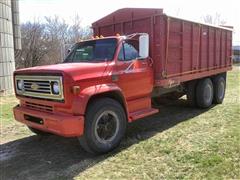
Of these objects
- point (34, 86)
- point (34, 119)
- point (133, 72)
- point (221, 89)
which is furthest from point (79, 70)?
point (221, 89)

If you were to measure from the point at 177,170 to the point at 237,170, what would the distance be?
2.82 ft

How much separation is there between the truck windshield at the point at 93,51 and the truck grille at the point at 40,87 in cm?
127

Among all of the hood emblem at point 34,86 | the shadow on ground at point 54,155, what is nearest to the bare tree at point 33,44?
the shadow on ground at point 54,155

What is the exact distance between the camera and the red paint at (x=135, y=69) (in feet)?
17.9

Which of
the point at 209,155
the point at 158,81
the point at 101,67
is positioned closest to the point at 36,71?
the point at 101,67

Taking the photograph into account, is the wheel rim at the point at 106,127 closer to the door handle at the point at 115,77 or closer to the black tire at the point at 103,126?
the black tire at the point at 103,126

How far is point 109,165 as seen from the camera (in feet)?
17.6

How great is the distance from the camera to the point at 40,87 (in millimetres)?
5852

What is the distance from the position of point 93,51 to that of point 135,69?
96 centimetres

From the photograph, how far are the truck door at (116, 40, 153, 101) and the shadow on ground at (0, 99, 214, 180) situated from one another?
3.08 feet

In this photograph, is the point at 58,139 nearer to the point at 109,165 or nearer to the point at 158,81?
the point at 109,165

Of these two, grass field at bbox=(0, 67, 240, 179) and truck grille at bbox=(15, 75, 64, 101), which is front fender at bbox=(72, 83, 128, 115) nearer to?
truck grille at bbox=(15, 75, 64, 101)

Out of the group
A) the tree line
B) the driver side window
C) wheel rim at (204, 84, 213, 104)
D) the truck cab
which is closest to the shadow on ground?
the truck cab

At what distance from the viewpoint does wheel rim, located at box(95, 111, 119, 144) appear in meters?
5.88
